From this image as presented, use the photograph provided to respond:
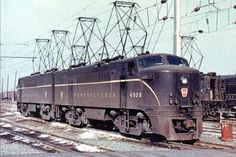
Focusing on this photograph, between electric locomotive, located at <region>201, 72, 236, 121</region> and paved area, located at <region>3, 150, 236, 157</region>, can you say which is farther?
electric locomotive, located at <region>201, 72, 236, 121</region>

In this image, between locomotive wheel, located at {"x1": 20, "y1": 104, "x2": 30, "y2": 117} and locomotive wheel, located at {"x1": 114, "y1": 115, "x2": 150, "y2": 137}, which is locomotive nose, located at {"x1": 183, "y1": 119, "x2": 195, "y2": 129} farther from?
locomotive wheel, located at {"x1": 20, "y1": 104, "x2": 30, "y2": 117}

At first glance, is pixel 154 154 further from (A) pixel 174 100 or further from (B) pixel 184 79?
(B) pixel 184 79

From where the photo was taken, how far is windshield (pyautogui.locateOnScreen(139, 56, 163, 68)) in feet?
57.0

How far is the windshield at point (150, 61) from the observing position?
17.4m

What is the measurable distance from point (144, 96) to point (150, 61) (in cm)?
156

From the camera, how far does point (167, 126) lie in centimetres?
1573

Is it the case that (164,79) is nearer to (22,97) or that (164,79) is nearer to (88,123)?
(88,123)

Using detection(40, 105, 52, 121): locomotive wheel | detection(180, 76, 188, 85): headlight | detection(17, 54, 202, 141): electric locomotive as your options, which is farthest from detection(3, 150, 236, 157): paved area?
detection(40, 105, 52, 121): locomotive wheel

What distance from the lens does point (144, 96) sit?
1691 centimetres

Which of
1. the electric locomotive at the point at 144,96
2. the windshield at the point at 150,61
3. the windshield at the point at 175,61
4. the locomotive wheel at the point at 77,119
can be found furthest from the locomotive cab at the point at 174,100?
the locomotive wheel at the point at 77,119

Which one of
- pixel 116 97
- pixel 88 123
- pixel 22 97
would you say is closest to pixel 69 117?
pixel 88 123

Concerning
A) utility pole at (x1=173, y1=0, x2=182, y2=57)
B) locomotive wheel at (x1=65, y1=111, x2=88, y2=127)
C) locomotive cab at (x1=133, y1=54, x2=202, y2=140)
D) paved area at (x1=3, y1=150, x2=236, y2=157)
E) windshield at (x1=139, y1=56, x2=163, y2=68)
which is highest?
utility pole at (x1=173, y1=0, x2=182, y2=57)

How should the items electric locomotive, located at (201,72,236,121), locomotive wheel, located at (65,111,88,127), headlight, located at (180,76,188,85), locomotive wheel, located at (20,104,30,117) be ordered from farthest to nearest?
locomotive wheel, located at (20,104,30,117) < electric locomotive, located at (201,72,236,121) < locomotive wheel, located at (65,111,88,127) < headlight, located at (180,76,188,85)

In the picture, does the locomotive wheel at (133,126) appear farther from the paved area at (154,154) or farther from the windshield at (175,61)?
the paved area at (154,154)
